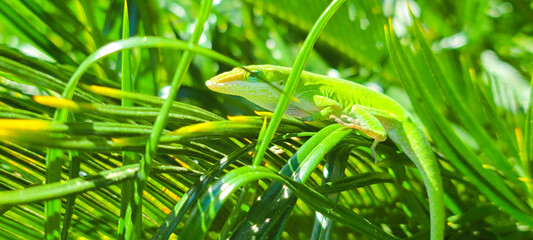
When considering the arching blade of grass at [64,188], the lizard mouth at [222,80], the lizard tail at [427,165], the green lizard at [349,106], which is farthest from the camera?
the lizard mouth at [222,80]

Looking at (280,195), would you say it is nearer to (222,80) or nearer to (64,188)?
(64,188)

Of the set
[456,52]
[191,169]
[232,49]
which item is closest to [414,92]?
[191,169]

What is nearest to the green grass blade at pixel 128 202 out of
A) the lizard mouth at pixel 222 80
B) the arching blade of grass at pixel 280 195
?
the arching blade of grass at pixel 280 195

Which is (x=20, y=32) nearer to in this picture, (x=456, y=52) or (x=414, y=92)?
(x=414, y=92)

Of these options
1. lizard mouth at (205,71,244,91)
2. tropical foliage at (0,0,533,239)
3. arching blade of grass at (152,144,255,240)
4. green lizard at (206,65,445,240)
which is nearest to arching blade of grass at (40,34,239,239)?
tropical foliage at (0,0,533,239)

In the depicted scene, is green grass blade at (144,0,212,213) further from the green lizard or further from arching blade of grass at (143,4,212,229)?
the green lizard

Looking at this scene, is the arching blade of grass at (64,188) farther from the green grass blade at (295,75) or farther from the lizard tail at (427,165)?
the lizard tail at (427,165)

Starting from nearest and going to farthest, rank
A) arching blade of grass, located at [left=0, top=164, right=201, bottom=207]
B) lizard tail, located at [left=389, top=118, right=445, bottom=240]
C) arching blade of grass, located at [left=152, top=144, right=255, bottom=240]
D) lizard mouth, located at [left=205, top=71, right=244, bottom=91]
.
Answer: arching blade of grass, located at [left=0, top=164, right=201, bottom=207], arching blade of grass, located at [left=152, top=144, right=255, bottom=240], lizard tail, located at [left=389, top=118, right=445, bottom=240], lizard mouth, located at [left=205, top=71, right=244, bottom=91]

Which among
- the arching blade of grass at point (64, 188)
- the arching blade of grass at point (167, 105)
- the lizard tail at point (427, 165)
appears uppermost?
the lizard tail at point (427, 165)
